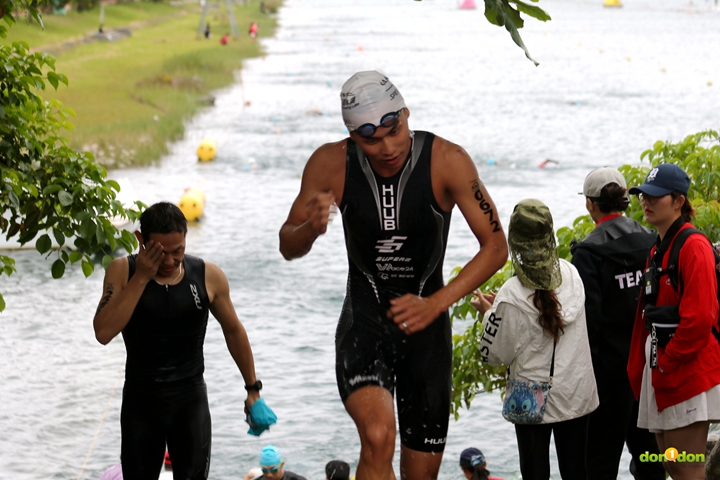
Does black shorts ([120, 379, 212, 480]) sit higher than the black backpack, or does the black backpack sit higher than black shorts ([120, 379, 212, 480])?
the black backpack

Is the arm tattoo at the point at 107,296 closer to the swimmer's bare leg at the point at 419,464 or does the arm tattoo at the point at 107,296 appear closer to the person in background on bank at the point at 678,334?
the swimmer's bare leg at the point at 419,464

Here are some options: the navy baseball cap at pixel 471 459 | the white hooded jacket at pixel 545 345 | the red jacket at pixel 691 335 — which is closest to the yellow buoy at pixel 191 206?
the navy baseball cap at pixel 471 459

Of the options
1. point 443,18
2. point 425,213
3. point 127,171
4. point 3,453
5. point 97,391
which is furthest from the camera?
point 443,18

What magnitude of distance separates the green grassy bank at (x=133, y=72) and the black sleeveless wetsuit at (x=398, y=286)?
14.8 m

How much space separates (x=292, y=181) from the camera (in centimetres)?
3516

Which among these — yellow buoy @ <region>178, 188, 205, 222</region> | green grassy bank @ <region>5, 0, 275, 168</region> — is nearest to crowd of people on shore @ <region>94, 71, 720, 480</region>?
green grassy bank @ <region>5, 0, 275, 168</region>

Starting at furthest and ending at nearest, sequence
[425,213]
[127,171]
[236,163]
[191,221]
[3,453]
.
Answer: [236,163]
[127,171]
[191,221]
[3,453]
[425,213]

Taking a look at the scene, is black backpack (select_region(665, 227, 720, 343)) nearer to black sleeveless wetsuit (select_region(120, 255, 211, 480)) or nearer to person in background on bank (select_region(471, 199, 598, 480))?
person in background on bank (select_region(471, 199, 598, 480))

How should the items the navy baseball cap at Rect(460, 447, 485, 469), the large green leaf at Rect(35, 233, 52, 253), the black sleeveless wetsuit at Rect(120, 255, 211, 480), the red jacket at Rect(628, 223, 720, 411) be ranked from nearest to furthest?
the red jacket at Rect(628, 223, 720, 411), the black sleeveless wetsuit at Rect(120, 255, 211, 480), the large green leaf at Rect(35, 233, 52, 253), the navy baseball cap at Rect(460, 447, 485, 469)

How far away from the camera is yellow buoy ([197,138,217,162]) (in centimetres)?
3722

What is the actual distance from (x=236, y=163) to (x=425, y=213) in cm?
3313

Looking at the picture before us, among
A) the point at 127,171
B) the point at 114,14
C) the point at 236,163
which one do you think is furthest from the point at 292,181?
the point at 114,14

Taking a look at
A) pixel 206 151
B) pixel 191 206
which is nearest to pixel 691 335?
pixel 191 206

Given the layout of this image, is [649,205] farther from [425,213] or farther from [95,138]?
[95,138]
